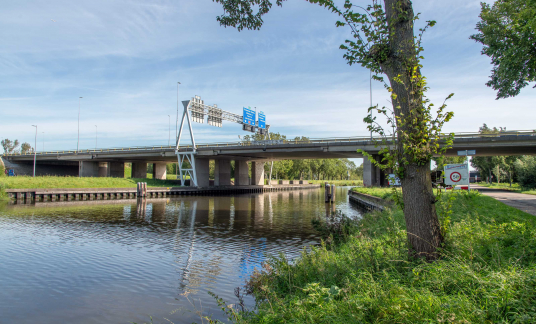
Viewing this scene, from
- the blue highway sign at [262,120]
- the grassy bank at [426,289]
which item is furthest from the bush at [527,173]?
the blue highway sign at [262,120]

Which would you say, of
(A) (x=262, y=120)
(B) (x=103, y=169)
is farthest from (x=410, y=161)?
(B) (x=103, y=169)

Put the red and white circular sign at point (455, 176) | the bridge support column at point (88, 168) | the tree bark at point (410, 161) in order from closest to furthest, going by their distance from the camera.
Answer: the tree bark at point (410, 161) → the red and white circular sign at point (455, 176) → the bridge support column at point (88, 168)

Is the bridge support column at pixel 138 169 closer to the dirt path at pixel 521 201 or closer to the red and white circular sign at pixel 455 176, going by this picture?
the dirt path at pixel 521 201

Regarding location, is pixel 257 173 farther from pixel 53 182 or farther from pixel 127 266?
pixel 127 266

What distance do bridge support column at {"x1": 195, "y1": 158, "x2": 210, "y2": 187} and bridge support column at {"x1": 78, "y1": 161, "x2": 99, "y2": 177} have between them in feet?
83.6

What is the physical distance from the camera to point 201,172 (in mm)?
54469

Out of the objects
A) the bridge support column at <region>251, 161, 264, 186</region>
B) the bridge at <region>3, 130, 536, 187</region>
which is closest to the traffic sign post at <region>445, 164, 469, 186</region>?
the bridge at <region>3, 130, 536, 187</region>

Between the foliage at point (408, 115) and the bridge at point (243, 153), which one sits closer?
the foliage at point (408, 115)

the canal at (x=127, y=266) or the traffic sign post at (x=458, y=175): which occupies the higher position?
Answer: the traffic sign post at (x=458, y=175)

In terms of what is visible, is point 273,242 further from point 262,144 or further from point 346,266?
point 262,144

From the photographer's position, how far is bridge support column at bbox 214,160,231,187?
5941 centimetres

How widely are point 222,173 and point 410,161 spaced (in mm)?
55699

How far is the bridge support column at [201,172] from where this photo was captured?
5338 cm

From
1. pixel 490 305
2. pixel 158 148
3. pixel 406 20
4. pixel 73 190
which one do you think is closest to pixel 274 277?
pixel 490 305
